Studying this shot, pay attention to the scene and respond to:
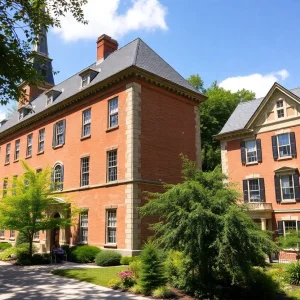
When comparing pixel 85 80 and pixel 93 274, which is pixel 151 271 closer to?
pixel 93 274

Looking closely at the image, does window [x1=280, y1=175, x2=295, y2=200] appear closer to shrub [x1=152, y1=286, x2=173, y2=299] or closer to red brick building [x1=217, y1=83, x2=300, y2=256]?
red brick building [x1=217, y1=83, x2=300, y2=256]

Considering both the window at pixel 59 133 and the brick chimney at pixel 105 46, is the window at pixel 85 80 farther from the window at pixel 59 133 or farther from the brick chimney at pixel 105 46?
the brick chimney at pixel 105 46

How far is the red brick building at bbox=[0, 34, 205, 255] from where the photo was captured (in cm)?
2042

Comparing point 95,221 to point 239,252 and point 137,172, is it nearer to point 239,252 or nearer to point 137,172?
point 137,172

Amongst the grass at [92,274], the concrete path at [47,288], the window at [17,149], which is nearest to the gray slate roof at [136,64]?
the window at [17,149]

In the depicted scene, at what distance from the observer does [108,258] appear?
1836 centimetres

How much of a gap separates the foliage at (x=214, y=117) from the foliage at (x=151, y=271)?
30.4 meters

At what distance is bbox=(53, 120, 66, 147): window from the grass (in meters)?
12.7

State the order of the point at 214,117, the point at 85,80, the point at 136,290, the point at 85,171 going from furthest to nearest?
1. the point at 214,117
2. the point at 85,80
3. the point at 85,171
4. the point at 136,290

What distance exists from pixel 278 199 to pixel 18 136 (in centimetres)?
2474

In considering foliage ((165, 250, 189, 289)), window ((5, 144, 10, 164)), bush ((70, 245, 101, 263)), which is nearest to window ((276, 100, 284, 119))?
bush ((70, 245, 101, 263))

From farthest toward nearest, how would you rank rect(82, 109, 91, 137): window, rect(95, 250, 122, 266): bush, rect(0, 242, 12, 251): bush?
rect(0, 242, 12, 251): bush, rect(82, 109, 91, 137): window, rect(95, 250, 122, 266): bush

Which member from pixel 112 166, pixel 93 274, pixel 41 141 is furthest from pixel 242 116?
pixel 93 274

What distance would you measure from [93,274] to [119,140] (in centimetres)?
887
